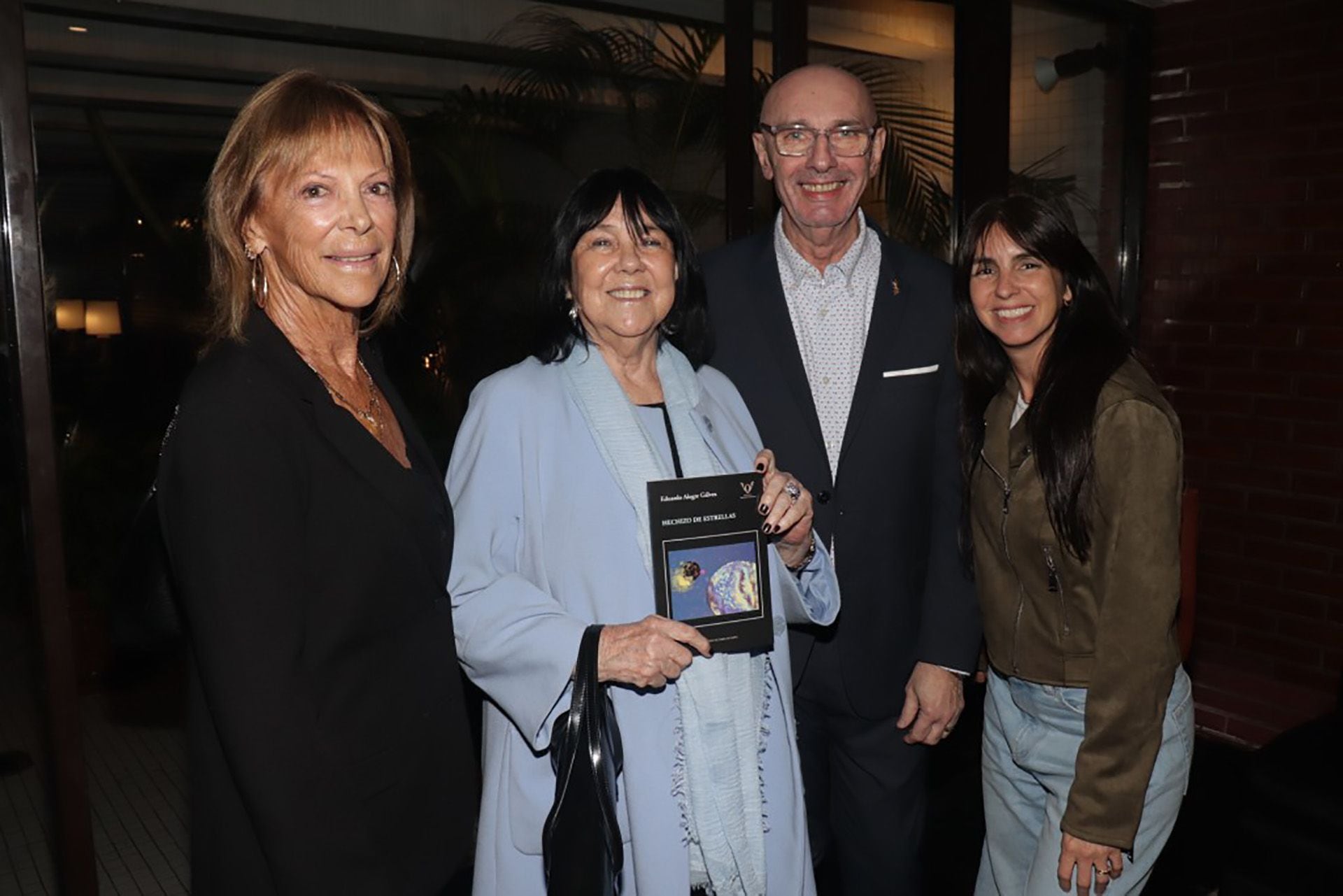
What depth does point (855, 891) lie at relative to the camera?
2893mm

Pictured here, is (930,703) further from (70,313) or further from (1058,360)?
(70,313)

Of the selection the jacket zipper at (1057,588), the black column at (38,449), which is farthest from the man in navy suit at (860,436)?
the black column at (38,449)

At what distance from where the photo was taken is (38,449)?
2.51m

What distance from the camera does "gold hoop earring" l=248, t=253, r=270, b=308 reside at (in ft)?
5.81

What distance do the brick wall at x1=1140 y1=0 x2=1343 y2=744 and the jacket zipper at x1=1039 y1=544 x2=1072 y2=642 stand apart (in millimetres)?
3186

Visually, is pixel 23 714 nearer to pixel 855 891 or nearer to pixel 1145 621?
pixel 855 891

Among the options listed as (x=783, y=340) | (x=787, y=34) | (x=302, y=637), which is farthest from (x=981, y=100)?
(x=302, y=637)

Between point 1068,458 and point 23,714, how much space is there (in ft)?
8.32

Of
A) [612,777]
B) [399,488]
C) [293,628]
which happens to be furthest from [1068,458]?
[293,628]

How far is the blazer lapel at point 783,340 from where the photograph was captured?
269cm

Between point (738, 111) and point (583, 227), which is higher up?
point (738, 111)

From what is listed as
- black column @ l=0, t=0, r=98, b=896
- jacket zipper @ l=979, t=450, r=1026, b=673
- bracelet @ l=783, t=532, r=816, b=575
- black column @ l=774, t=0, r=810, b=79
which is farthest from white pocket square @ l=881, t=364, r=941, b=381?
black column @ l=0, t=0, r=98, b=896

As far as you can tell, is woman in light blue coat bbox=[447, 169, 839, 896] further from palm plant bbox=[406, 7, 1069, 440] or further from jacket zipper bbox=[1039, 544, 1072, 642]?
palm plant bbox=[406, 7, 1069, 440]

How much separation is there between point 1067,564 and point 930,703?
2.14ft
